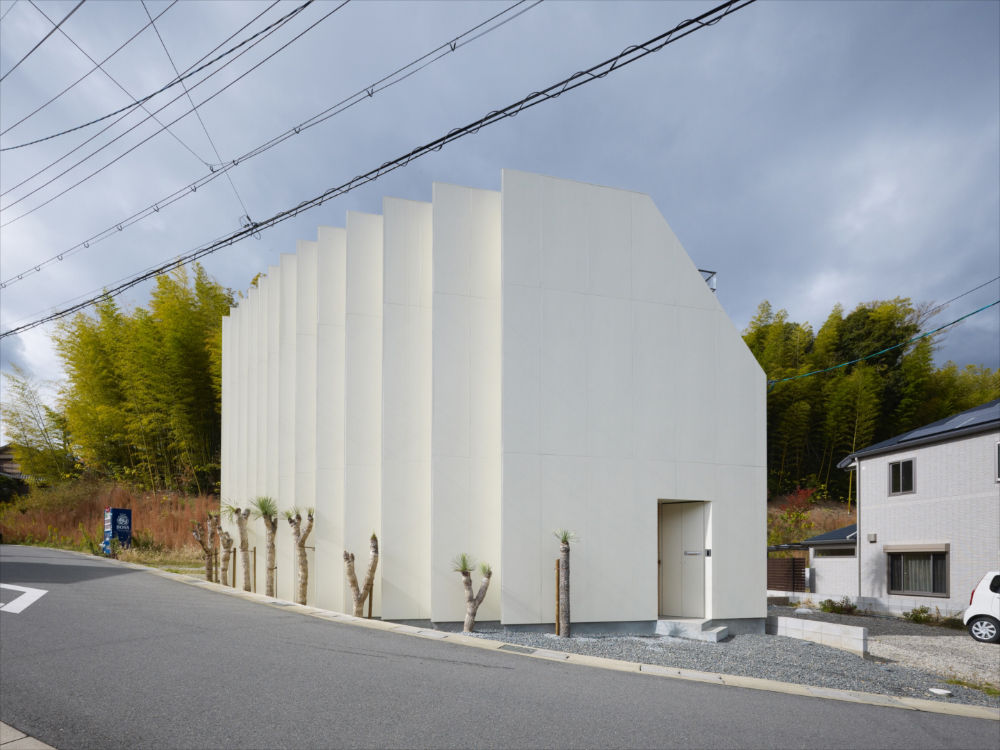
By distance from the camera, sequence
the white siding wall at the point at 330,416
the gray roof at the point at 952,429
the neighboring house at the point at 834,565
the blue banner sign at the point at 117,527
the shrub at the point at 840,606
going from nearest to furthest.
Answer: the white siding wall at the point at 330,416 → the gray roof at the point at 952,429 → the shrub at the point at 840,606 → the blue banner sign at the point at 117,527 → the neighboring house at the point at 834,565

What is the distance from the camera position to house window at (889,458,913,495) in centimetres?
1900

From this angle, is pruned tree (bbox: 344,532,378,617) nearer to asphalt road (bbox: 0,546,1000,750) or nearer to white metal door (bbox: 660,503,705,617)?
asphalt road (bbox: 0,546,1000,750)

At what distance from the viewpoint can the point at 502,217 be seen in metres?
11.2

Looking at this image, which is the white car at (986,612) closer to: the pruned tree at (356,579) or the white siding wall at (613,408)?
the white siding wall at (613,408)

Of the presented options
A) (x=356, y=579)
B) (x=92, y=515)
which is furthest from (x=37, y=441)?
(x=356, y=579)

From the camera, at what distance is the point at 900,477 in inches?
761

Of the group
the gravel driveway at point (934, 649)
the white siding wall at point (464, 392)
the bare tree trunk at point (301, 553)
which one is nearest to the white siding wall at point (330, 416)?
the bare tree trunk at point (301, 553)

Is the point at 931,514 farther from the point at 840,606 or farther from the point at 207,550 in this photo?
the point at 207,550

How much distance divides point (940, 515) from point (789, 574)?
6.70 meters

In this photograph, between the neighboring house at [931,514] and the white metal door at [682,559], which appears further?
the neighboring house at [931,514]

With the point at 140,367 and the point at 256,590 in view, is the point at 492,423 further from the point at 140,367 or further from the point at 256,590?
the point at 140,367

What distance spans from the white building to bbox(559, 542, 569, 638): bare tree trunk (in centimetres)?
38

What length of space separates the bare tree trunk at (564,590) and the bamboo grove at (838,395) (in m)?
21.3

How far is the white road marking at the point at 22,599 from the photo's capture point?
9320 mm
